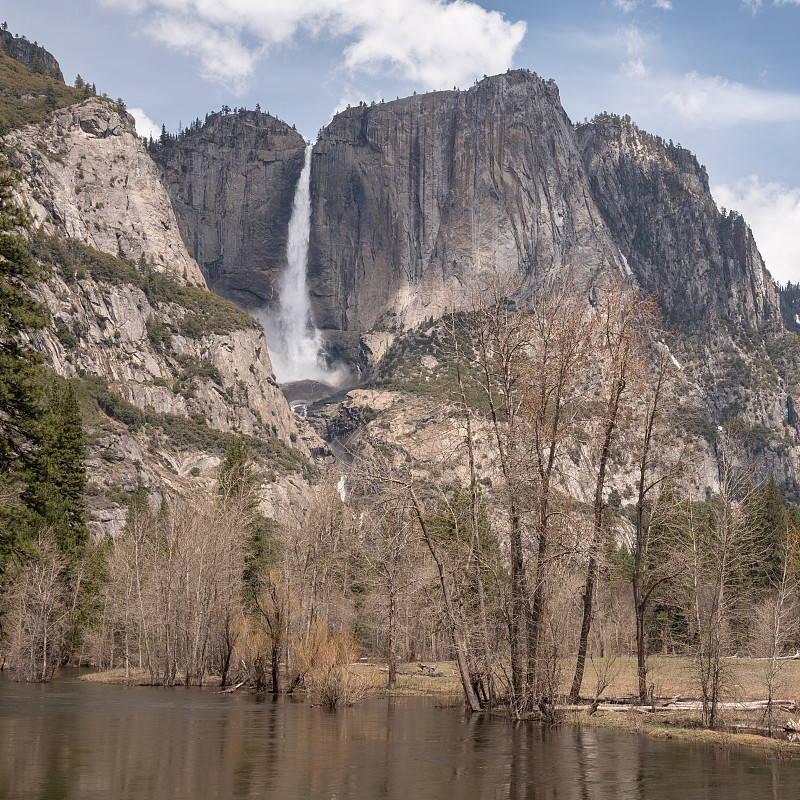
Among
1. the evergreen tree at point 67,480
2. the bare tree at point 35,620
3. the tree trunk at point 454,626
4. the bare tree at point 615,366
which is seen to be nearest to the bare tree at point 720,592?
the bare tree at point 615,366

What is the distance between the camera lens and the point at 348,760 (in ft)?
72.0

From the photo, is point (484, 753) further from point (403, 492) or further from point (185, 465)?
point (185, 465)

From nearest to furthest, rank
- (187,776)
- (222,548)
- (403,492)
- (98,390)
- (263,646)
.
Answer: (187,776) < (403,492) < (263,646) < (222,548) < (98,390)

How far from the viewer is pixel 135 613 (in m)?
58.2

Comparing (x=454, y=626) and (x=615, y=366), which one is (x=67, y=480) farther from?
(x=615, y=366)

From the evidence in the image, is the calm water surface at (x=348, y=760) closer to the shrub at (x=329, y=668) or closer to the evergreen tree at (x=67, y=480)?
the shrub at (x=329, y=668)

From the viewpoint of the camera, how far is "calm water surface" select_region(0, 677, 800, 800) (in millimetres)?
17906

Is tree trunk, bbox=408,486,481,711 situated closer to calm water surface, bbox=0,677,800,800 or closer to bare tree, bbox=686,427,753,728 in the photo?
calm water surface, bbox=0,677,800,800

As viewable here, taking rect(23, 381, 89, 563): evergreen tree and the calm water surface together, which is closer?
the calm water surface

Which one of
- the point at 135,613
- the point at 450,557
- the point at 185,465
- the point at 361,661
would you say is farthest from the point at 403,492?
the point at 185,465

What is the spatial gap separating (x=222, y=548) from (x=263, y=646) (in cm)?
821

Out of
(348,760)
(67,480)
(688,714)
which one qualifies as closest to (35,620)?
(67,480)

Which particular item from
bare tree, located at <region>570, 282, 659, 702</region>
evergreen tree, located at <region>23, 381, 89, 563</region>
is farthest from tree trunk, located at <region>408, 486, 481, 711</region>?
evergreen tree, located at <region>23, 381, 89, 563</region>

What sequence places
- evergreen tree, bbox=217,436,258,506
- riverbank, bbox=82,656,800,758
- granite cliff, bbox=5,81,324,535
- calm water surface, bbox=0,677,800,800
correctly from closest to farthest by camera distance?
calm water surface, bbox=0,677,800,800
riverbank, bbox=82,656,800,758
evergreen tree, bbox=217,436,258,506
granite cliff, bbox=5,81,324,535
